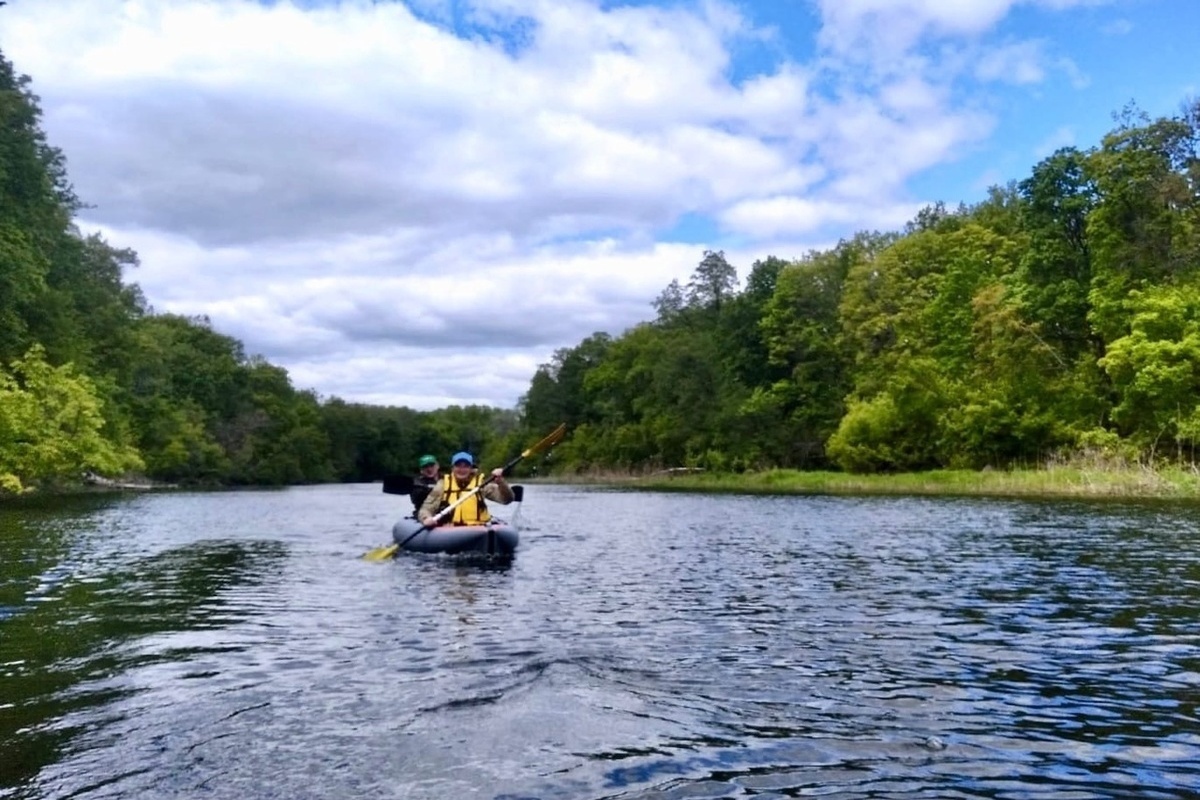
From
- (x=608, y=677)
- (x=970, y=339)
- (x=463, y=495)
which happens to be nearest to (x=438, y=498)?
(x=463, y=495)

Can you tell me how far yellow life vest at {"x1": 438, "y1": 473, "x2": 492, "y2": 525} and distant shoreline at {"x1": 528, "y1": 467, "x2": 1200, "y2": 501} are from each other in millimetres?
23210

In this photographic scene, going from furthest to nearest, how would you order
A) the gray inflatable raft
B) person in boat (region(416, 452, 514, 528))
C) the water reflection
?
person in boat (region(416, 452, 514, 528)), the gray inflatable raft, the water reflection

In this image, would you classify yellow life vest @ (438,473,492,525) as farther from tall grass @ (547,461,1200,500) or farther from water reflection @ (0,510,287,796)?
tall grass @ (547,461,1200,500)

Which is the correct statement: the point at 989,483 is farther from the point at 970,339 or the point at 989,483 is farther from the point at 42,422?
the point at 42,422

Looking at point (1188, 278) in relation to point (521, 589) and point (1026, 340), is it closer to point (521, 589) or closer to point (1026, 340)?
point (1026, 340)

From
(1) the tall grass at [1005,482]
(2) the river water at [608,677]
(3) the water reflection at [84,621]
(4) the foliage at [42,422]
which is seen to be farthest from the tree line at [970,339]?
(4) the foliage at [42,422]

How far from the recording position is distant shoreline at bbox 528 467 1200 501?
33312mm

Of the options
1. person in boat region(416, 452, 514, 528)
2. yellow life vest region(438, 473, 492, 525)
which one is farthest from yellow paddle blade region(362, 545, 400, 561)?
yellow life vest region(438, 473, 492, 525)

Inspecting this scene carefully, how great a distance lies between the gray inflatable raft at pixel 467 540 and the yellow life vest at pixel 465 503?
0.44 m

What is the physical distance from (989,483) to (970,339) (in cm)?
1397

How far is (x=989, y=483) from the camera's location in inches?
1670

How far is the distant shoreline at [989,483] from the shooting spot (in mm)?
33312

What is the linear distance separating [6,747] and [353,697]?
7.39ft

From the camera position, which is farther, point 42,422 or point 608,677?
point 42,422
